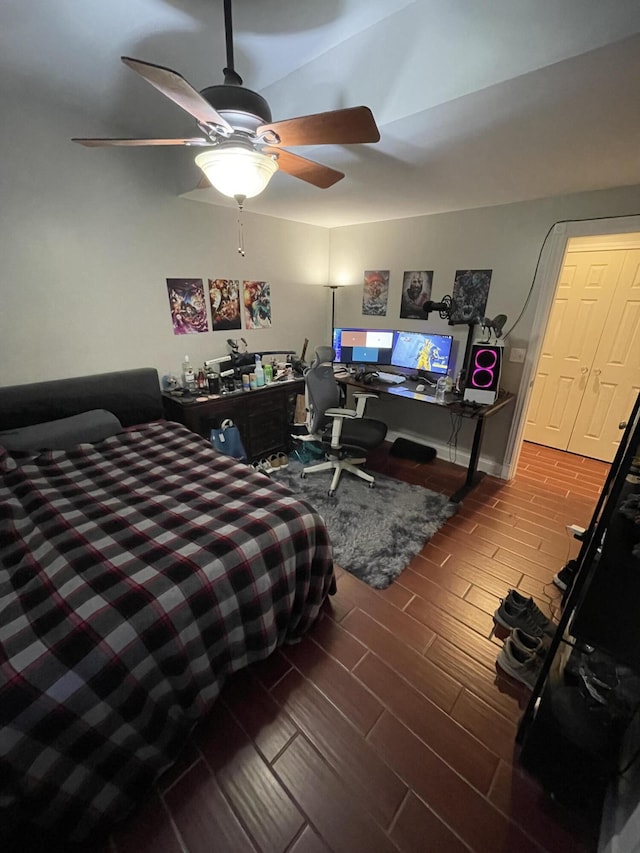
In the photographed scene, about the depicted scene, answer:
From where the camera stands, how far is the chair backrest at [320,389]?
2793 millimetres

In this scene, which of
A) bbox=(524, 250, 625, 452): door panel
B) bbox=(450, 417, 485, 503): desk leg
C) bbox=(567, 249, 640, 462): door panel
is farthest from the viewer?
bbox=(524, 250, 625, 452): door panel

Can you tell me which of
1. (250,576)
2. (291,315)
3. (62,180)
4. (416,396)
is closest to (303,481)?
(416,396)

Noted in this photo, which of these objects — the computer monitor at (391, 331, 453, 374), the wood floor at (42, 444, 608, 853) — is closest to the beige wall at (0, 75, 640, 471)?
the computer monitor at (391, 331, 453, 374)

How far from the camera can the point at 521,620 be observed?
1.60 m

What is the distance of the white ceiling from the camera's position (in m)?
1.05

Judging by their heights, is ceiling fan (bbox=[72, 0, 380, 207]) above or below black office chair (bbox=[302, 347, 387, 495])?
above

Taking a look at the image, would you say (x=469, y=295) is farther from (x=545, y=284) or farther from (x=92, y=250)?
(x=92, y=250)

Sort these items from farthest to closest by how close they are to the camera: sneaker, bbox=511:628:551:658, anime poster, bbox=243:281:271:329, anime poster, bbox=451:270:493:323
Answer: anime poster, bbox=243:281:271:329, anime poster, bbox=451:270:493:323, sneaker, bbox=511:628:551:658

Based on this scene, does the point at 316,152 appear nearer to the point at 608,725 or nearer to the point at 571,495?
the point at 608,725

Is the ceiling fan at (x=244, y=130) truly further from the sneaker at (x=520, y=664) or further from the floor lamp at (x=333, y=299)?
the floor lamp at (x=333, y=299)

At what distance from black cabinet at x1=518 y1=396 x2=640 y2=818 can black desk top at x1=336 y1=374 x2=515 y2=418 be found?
1.32 metres

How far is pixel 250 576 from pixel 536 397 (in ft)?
12.2

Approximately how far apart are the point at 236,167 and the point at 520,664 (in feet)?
7.69

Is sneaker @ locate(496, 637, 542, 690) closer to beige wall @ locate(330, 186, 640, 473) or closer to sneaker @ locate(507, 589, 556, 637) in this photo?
sneaker @ locate(507, 589, 556, 637)
